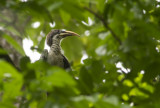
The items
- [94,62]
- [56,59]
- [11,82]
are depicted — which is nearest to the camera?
[11,82]

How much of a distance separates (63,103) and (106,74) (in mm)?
848

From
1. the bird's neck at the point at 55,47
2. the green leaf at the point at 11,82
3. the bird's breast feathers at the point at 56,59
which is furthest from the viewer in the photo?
the bird's neck at the point at 55,47

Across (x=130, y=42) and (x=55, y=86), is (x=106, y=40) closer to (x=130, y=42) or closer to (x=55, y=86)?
(x=130, y=42)

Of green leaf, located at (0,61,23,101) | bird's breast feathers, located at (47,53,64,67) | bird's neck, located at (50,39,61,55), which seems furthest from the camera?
bird's neck, located at (50,39,61,55)

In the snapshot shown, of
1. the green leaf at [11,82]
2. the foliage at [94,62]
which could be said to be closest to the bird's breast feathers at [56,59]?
the foliage at [94,62]

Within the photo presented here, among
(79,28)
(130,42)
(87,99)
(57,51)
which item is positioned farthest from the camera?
(57,51)

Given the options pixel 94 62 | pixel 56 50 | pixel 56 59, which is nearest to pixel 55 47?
pixel 56 50

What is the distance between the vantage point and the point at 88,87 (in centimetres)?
174

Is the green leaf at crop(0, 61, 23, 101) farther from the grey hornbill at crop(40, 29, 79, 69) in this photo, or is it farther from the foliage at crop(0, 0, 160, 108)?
the grey hornbill at crop(40, 29, 79, 69)

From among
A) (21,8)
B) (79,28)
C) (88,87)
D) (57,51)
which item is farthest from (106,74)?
(57,51)

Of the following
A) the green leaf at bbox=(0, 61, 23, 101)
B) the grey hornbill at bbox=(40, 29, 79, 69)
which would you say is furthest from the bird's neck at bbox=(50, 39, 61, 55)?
the green leaf at bbox=(0, 61, 23, 101)

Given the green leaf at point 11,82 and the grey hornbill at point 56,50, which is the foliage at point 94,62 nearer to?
the green leaf at point 11,82

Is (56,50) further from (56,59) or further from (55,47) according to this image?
(56,59)

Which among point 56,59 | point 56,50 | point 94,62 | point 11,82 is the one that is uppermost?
point 56,50
